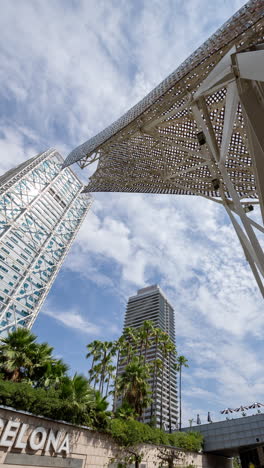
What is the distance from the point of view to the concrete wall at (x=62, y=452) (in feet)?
32.5

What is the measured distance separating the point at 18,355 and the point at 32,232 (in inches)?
1676

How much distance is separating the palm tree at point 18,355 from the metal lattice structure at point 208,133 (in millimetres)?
8897

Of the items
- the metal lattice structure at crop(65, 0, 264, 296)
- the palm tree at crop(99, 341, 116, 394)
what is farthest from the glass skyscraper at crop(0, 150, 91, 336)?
the metal lattice structure at crop(65, 0, 264, 296)

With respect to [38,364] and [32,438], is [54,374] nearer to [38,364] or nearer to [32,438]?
[38,364]

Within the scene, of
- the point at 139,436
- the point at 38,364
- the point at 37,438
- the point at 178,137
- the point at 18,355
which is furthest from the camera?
the point at 139,436

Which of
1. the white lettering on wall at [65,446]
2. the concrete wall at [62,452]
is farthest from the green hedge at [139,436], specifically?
the white lettering on wall at [65,446]

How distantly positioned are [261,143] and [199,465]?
96.6 feet

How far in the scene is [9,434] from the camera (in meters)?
9.88

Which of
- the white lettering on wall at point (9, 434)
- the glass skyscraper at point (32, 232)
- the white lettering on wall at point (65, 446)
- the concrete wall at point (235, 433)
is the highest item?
the glass skyscraper at point (32, 232)

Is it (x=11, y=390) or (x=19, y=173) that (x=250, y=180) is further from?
(x=19, y=173)

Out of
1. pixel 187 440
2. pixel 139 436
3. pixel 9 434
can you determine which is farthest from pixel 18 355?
pixel 187 440

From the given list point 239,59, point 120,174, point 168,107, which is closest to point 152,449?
point 120,174

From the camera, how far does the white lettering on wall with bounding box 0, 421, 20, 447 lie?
9.68 metres

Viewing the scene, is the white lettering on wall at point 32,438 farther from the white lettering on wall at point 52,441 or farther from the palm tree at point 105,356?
the palm tree at point 105,356
